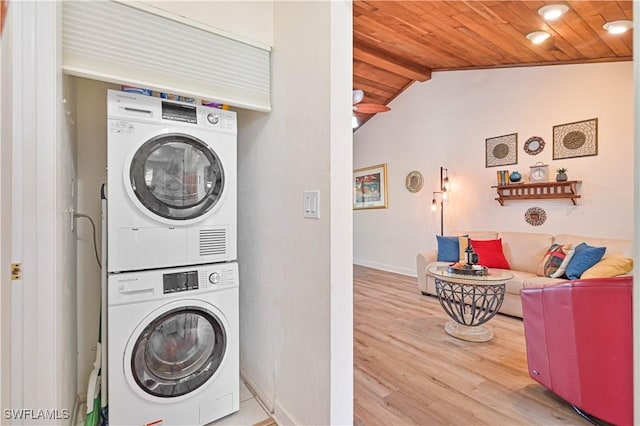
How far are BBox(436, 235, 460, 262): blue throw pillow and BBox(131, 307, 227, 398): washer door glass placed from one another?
135 inches

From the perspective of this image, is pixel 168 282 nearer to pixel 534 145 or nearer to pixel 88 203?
pixel 88 203

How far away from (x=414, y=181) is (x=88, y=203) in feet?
15.8

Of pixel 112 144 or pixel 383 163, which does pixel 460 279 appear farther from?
pixel 383 163

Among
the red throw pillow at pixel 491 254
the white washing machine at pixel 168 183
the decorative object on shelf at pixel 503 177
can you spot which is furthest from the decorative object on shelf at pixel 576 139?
the white washing machine at pixel 168 183

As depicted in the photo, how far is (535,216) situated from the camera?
4016 millimetres

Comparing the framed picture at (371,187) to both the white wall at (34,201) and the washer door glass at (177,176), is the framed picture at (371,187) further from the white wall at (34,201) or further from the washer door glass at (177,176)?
the white wall at (34,201)

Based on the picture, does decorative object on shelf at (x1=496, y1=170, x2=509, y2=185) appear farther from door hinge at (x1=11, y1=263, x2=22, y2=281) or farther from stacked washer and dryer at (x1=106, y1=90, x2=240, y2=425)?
door hinge at (x1=11, y1=263, x2=22, y2=281)

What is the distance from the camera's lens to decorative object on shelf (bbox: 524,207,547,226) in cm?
395

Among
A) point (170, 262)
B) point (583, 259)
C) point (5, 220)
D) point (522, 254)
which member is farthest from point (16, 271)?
point (522, 254)

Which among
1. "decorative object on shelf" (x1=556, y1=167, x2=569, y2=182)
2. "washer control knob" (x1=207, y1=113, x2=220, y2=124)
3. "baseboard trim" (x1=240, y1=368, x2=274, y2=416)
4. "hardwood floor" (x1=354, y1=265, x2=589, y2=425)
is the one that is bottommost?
"hardwood floor" (x1=354, y1=265, x2=589, y2=425)

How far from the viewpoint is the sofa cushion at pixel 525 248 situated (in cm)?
365

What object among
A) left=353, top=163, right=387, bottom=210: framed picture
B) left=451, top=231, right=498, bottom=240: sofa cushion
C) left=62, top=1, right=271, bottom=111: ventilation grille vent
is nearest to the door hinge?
left=62, top=1, right=271, bottom=111: ventilation grille vent

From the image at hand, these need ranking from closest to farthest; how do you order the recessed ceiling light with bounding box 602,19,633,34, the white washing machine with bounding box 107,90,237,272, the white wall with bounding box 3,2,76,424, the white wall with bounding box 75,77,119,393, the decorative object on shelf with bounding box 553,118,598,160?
the white wall with bounding box 3,2,76,424 < the white washing machine with bounding box 107,90,237,272 < the white wall with bounding box 75,77,119,393 < the recessed ceiling light with bounding box 602,19,633,34 < the decorative object on shelf with bounding box 553,118,598,160

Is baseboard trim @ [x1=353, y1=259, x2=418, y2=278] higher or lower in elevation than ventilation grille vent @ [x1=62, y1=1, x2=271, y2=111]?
lower
